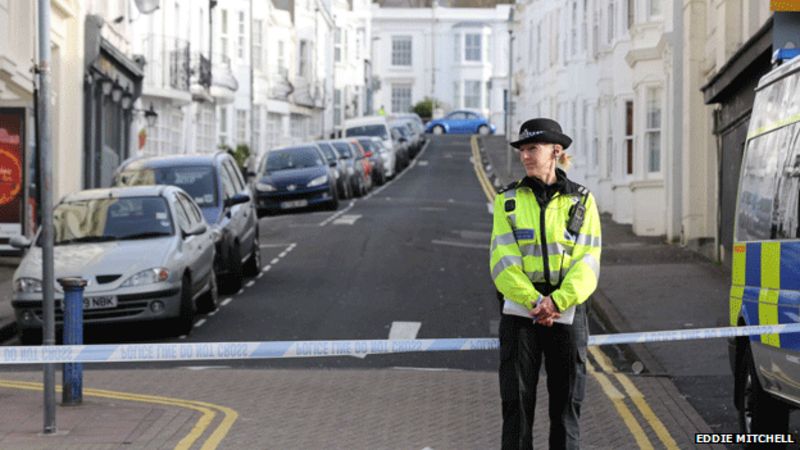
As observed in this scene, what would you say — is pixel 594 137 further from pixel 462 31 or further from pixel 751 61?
pixel 462 31

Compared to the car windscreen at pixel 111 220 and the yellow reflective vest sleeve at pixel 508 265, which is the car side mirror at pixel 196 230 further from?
the yellow reflective vest sleeve at pixel 508 265

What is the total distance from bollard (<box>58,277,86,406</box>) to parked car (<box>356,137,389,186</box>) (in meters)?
41.4

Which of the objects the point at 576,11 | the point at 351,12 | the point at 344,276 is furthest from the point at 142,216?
the point at 351,12

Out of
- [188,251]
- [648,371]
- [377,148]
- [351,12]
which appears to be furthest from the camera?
[351,12]

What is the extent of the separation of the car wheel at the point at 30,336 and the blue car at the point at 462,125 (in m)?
77.2

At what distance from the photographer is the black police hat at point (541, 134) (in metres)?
7.79

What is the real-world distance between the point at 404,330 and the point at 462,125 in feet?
254

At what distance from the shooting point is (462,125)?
309ft

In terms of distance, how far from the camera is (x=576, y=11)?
47.2 meters

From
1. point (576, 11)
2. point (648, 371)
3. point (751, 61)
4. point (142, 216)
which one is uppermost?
point (576, 11)

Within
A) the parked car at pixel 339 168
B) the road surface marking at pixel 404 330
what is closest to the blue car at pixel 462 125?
the parked car at pixel 339 168

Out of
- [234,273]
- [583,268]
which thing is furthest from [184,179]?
[583,268]

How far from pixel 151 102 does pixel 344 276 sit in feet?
73.1

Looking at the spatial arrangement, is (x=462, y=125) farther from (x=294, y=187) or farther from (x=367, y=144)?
(x=294, y=187)
